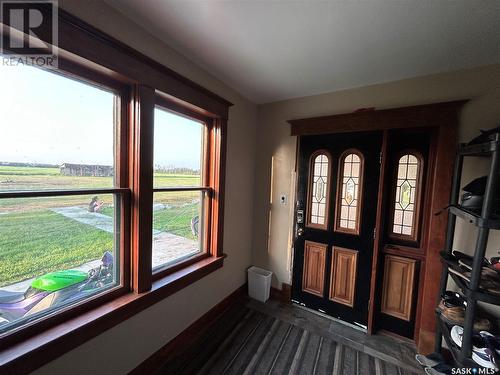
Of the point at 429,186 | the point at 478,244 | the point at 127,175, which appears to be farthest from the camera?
the point at 429,186

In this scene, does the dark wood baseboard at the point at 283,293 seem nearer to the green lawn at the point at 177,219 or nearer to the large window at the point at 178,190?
the large window at the point at 178,190

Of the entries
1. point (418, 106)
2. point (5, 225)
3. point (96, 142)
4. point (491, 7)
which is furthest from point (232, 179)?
point (491, 7)

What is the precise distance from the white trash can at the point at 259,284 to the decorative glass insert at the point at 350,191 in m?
1.08

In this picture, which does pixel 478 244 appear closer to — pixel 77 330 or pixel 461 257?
pixel 461 257

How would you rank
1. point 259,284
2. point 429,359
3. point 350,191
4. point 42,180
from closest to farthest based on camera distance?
1. point 42,180
2. point 429,359
3. point 350,191
4. point 259,284

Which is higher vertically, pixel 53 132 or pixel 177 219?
pixel 53 132

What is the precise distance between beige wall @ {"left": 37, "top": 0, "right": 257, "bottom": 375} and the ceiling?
107 millimetres

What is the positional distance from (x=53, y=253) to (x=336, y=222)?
7.61 feet

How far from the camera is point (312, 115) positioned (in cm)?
232

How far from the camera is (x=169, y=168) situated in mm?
1727

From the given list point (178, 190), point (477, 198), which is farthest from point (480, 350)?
point (178, 190)

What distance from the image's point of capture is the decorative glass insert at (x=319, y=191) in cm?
226

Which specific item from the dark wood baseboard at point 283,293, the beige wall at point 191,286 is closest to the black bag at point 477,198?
the dark wood baseboard at point 283,293

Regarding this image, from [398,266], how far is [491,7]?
1.96 meters
